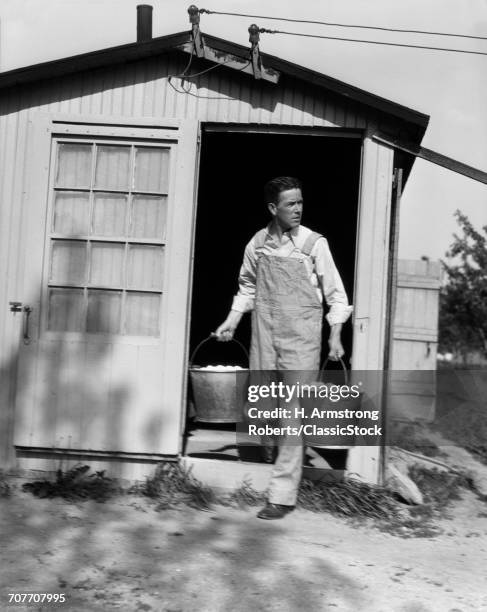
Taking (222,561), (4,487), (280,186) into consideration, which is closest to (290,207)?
(280,186)

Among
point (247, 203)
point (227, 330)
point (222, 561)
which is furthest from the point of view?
point (247, 203)

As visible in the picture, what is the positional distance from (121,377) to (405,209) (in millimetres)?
25956

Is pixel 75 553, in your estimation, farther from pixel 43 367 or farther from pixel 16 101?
pixel 16 101

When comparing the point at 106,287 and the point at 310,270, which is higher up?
the point at 310,270

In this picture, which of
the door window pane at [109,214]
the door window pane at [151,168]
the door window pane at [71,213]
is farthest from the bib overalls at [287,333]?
the door window pane at [71,213]

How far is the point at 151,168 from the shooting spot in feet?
19.3

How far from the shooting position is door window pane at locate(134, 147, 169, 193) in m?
5.86

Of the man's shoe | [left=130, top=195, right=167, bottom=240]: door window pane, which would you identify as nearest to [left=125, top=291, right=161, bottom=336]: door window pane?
[left=130, top=195, right=167, bottom=240]: door window pane

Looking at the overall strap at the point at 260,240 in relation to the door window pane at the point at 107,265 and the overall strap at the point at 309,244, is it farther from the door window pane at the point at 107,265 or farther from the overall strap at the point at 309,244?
the door window pane at the point at 107,265

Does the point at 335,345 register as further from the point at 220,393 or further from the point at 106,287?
the point at 106,287

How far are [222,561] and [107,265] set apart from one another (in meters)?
2.41

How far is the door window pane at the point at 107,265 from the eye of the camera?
584 centimetres

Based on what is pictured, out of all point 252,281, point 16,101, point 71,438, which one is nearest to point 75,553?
point 71,438

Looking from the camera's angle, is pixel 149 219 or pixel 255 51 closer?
pixel 255 51
